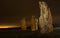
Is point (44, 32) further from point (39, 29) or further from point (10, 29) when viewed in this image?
point (10, 29)

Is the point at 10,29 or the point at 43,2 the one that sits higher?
the point at 43,2

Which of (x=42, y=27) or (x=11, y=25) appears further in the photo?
(x=11, y=25)

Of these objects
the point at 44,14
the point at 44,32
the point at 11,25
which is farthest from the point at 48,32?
the point at 11,25

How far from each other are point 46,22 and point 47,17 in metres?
0.10

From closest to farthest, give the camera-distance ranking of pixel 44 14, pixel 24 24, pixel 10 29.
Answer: pixel 44 14 → pixel 24 24 → pixel 10 29

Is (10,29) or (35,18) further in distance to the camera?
(10,29)

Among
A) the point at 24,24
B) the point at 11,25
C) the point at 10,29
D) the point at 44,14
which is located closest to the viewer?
the point at 44,14

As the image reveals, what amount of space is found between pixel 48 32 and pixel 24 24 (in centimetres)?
59

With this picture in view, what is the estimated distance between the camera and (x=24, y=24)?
467 cm

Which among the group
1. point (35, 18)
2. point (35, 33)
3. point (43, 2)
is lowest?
point (35, 33)

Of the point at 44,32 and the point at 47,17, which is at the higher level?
the point at 47,17

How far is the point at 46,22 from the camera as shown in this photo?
4363 millimetres

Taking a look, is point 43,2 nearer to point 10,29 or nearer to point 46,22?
point 46,22

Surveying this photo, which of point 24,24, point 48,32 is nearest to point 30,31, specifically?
point 24,24
